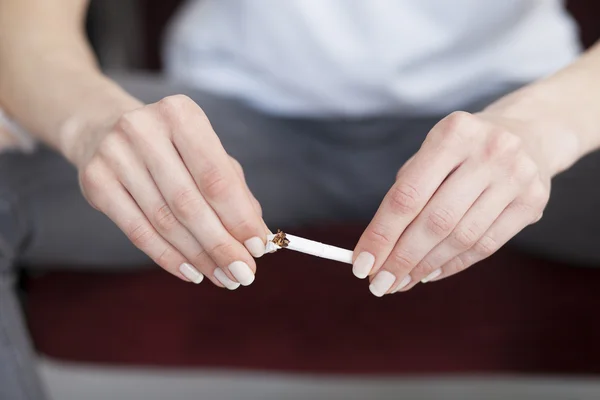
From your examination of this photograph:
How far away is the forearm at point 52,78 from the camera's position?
395 mm

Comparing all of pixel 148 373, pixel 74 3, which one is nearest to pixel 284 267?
pixel 148 373

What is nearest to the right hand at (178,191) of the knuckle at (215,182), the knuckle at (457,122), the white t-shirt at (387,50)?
the knuckle at (215,182)

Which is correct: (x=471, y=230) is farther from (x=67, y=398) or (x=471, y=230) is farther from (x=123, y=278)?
(x=67, y=398)

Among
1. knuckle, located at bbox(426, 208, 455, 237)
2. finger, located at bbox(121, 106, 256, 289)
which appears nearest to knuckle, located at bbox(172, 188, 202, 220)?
finger, located at bbox(121, 106, 256, 289)

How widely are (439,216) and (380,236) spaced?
1.2 inches

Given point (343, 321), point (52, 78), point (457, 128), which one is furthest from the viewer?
point (343, 321)

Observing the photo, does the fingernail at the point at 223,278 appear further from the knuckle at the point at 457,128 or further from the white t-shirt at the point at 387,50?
the white t-shirt at the point at 387,50

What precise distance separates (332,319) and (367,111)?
0.18 m

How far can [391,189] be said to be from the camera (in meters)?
0.32

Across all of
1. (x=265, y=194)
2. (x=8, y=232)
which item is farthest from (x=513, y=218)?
(x=8, y=232)

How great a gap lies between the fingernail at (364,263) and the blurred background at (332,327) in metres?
0.19

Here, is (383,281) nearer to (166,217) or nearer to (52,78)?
(166,217)

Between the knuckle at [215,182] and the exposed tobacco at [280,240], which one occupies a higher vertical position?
the knuckle at [215,182]

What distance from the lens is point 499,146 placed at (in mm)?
313
